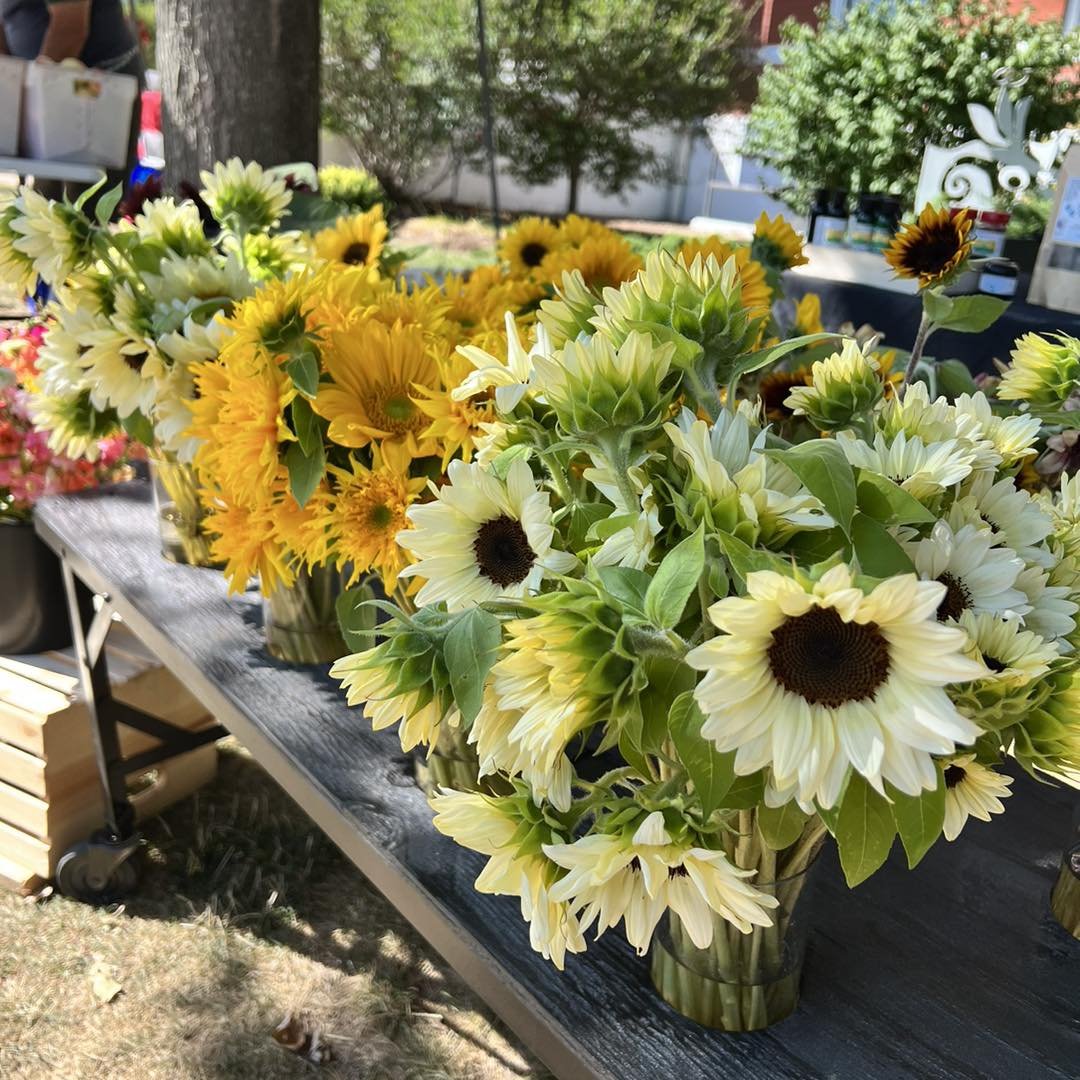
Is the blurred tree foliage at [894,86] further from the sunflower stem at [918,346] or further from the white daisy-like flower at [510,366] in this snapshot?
the white daisy-like flower at [510,366]

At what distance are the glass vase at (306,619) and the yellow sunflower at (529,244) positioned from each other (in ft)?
1.41

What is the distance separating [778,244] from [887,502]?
0.71 meters

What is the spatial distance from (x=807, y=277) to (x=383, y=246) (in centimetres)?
226

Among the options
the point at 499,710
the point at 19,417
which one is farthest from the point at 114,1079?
the point at 499,710

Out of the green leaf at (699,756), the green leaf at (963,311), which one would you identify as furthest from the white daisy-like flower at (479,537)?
the green leaf at (963,311)

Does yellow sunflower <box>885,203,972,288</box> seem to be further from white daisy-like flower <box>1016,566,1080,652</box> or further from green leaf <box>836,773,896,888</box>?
green leaf <box>836,773,896,888</box>

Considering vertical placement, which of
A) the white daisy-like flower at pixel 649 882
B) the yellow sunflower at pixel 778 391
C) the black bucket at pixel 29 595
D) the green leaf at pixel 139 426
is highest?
the yellow sunflower at pixel 778 391

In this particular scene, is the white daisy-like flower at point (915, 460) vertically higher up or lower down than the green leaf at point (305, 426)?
higher up

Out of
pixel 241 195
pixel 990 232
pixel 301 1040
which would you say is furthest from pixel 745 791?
pixel 990 232

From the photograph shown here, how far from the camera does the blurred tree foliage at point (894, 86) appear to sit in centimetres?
525

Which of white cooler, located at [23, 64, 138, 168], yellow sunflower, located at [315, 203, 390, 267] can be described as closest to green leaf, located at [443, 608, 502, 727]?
yellow sunflower, located at [315, 203, 390, 267]

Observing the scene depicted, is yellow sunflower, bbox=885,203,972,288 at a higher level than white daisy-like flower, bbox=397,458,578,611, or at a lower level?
higher

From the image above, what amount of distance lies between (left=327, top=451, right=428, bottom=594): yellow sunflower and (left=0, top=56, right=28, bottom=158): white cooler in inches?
87.9

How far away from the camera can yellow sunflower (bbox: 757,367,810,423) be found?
0.89 metres
